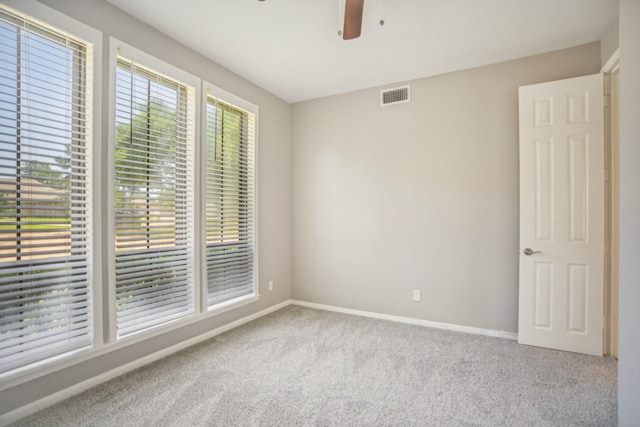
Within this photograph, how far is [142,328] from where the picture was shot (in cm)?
248

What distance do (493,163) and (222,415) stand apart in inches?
127

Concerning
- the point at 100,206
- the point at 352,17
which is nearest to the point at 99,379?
the point at 100,206

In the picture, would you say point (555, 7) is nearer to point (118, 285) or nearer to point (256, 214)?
point (256, 214)

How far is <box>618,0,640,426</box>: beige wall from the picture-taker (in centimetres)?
154

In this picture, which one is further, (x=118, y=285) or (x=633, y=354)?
(x=118, y=285)

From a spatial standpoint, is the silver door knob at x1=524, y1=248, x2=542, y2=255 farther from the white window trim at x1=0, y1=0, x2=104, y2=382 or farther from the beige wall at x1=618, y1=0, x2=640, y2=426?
the white window trim at x1=0, y1=0, x2=104, y2=382

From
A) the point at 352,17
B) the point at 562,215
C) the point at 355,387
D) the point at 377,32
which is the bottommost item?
the point at 355,387

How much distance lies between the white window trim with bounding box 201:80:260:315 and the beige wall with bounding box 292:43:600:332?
2.49ft

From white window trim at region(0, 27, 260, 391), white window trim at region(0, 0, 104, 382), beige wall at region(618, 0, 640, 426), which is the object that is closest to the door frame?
beige wall at region(618, 0, 640, 426)

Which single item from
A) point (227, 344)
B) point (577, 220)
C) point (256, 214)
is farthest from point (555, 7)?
point (227, 344)

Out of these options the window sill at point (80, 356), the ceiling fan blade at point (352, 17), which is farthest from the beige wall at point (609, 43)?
the window sill at point (80, 356)

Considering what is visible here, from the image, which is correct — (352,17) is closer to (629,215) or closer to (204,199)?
(629,215)

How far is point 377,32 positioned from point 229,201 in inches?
86.7

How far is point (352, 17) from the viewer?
1.71 metres
